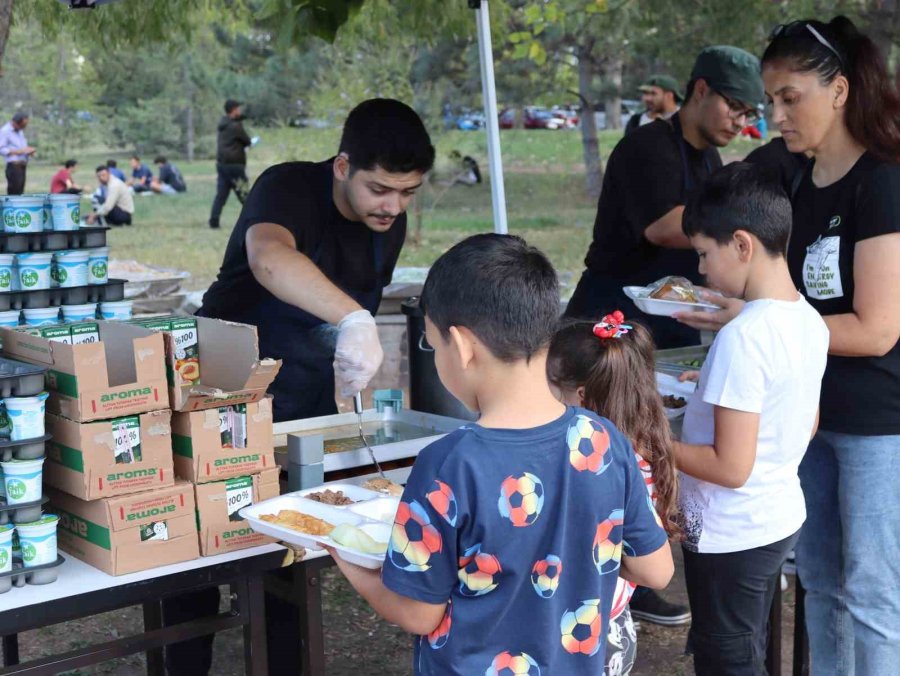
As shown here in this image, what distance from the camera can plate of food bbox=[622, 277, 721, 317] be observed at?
2660 mm

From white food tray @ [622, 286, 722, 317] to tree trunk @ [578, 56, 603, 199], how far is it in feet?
41.1

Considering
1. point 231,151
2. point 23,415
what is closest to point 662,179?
point 23,415

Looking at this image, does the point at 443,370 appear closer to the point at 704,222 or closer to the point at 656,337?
the point at 704,222

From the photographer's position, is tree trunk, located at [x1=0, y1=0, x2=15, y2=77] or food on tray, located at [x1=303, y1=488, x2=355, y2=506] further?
tree trunk, located at [x1=0, y1=0, x2=15, y2=77]

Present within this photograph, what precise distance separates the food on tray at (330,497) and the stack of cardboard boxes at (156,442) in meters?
0.15

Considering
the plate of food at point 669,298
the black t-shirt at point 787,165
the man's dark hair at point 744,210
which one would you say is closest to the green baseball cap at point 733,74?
the black t-shirt at point 787,165

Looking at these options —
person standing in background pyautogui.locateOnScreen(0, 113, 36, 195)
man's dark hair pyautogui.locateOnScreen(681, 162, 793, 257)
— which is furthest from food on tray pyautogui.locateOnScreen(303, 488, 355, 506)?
person standing in background pyautogui.locateOnScreen(0, 113, 36, 195)

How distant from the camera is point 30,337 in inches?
80.9

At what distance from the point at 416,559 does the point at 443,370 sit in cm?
26

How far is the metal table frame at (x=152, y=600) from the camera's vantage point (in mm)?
1841

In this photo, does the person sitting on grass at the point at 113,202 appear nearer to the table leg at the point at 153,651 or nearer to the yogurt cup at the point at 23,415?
the table leg at the point at 153,651

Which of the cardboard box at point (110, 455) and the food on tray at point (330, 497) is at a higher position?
the cardboard box at point (110, 455)

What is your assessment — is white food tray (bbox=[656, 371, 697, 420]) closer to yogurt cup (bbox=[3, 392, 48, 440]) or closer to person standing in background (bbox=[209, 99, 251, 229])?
yogurt cup (bbox=[3, 392, 48, 440])

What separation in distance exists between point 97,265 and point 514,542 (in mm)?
1652
